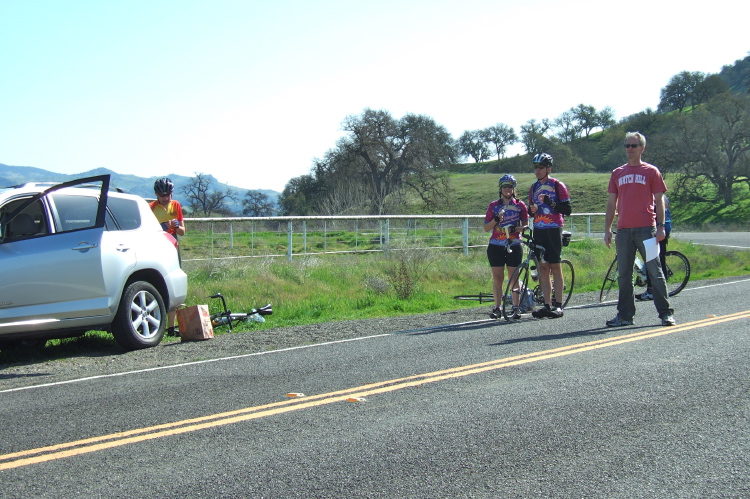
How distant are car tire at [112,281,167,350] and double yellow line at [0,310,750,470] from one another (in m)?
3.59

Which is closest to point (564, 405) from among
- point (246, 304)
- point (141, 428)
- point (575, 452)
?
point (575, 452)

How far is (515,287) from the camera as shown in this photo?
10.1 meters

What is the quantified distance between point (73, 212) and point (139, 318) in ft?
4.64

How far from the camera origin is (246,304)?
12.8 metres

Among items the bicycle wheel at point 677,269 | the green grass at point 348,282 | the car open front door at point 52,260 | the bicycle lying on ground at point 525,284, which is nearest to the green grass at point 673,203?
the green grass at point 348,282

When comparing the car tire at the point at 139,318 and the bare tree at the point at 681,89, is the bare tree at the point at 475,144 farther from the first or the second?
the car tire at the point at 139,318

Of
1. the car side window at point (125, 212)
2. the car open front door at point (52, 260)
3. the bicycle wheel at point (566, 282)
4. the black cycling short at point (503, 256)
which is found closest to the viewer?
the car open front door at point (52, 260)

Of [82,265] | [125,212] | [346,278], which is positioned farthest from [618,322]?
[346,278]

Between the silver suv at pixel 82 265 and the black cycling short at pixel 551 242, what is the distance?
16.0 ft

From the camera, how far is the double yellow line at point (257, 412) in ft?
14.5

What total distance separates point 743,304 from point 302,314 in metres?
6.68

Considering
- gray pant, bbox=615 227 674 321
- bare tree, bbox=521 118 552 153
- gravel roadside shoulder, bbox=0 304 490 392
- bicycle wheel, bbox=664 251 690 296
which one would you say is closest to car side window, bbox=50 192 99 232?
gravel roadside shoulder, bbox=0 304 490 392

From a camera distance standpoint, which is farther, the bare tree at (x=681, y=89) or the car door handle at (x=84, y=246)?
the bare tree at (x=681, y=89)

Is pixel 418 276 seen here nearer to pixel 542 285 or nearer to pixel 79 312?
pixel 542 285
